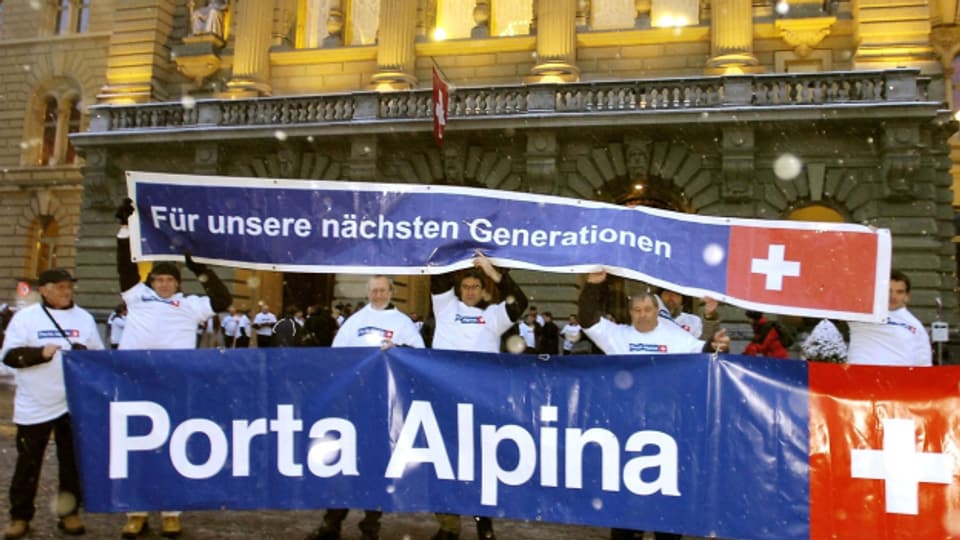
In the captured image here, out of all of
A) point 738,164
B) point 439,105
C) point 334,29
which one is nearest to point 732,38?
point 738,164

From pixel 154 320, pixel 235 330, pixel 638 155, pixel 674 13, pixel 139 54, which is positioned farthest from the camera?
pixel 139 54

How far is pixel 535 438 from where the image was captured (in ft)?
16.6

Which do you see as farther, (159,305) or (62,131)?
(62,131)

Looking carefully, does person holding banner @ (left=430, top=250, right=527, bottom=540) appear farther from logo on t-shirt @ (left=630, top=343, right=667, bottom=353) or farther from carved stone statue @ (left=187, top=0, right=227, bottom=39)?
carved stone statue @ (left=187, top=0, right=227, bottom=39)

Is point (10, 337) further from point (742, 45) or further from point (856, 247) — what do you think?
point (742, 45)

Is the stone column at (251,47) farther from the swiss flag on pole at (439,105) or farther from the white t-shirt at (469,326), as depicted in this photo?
the white t-shirt at (469,326)

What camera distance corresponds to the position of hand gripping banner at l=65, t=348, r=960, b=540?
4707 millimetres

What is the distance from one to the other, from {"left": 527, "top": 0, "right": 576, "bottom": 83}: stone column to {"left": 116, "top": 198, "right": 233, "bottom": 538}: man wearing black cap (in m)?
16.1

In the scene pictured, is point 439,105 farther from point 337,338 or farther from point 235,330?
point 337,338

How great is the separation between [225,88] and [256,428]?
71.5 feet

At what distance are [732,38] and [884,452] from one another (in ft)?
56.8

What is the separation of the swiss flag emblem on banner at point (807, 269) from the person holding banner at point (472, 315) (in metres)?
1.57

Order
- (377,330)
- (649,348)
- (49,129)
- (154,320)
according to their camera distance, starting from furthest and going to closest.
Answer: (49,129) < (154,320) < (377,330) < (649,348)

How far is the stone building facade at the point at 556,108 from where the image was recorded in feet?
60.1
